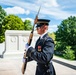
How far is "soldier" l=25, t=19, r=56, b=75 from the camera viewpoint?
7.74 feet

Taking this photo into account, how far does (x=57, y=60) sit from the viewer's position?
9.05 metres

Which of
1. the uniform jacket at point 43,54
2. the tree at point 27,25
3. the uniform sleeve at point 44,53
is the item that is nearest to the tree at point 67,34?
the tree at point 27,25

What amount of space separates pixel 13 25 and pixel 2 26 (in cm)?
213

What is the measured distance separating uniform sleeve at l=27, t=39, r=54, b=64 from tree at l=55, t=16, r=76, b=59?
37.3 m

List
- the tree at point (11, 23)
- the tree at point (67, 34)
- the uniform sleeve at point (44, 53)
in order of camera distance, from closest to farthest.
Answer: the uniform sleeve at point (44, 53), the tree at point (11, 23), the tree at point (67, 34)

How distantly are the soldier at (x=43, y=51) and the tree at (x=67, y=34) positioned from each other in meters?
37.1

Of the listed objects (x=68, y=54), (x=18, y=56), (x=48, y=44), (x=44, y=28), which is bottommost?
(x=68, y=54)

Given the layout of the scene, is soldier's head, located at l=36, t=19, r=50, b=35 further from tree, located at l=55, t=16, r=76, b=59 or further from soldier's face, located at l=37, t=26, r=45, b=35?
tree, located at l=55, t=16, r=76, b=59

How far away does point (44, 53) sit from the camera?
236 centimetres

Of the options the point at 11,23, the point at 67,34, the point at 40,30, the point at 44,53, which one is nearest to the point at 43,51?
the point at 44,53

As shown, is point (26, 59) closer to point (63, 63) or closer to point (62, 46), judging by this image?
point (63, 63)

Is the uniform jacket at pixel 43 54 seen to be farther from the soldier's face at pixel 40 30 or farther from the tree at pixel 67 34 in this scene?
the tree at pixel 67 34

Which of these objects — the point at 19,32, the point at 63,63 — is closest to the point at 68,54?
the point at 19,32

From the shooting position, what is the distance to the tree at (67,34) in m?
40.7
